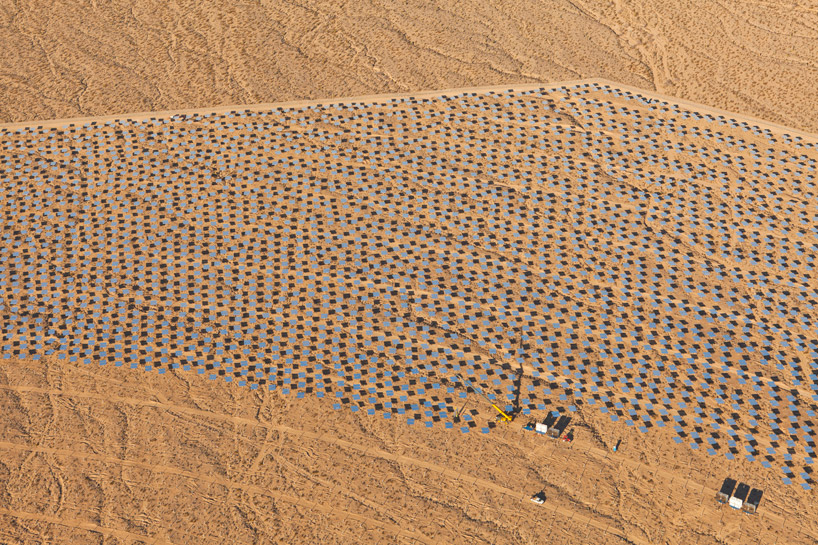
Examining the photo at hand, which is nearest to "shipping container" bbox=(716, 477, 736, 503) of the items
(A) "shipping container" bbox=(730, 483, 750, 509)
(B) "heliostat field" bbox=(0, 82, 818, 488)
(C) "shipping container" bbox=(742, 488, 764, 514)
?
(A) "shipping container" bbox=(730, 483, 750, 509)

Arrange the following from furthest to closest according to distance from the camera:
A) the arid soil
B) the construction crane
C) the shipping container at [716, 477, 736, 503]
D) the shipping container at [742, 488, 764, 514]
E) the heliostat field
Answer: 1. the heliostat field
2. the construction crane
3. the shipping container at [716, 477, 736, 503]
4. the shipping container at [742, 488, 764, 514]
5. the arid soil

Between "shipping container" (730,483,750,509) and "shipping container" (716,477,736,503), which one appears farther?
"shipping container" (716,477,736,503)

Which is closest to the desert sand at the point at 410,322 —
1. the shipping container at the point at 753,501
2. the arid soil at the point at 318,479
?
the arid soil at the point at 318,479

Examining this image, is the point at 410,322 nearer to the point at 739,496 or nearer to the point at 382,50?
the point at 739,496

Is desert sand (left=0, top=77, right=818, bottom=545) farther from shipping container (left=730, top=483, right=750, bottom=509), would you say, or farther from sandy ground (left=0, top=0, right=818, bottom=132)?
sandy ground (left=0, top=0, right=818, bottom=132)

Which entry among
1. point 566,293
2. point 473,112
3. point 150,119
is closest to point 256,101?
point 150,119

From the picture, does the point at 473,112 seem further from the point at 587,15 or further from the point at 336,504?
the point at 336,504
